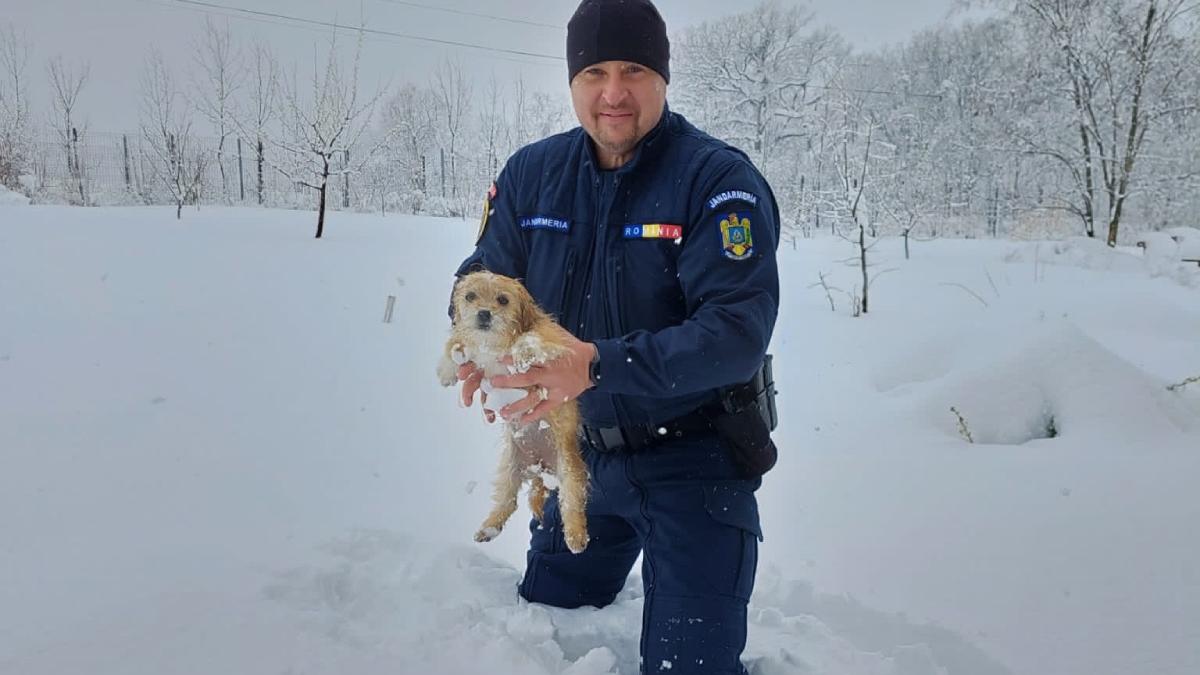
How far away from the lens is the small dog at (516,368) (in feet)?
6.21

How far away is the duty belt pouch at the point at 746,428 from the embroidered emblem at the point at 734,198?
0.64m

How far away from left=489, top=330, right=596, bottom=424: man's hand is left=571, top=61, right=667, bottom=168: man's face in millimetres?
881

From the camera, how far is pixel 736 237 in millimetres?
2217

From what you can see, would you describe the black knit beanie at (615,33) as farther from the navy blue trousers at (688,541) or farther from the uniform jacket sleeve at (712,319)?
the navy blue trousers at (688,541)

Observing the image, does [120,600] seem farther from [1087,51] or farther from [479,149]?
[479,149]

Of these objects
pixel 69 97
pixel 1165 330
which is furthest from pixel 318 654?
pixel 69 97

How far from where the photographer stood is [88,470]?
350 cm

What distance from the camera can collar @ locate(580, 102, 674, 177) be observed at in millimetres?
2496

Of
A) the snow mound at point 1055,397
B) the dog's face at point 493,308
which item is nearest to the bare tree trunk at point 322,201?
the snow mound at point 1055,397

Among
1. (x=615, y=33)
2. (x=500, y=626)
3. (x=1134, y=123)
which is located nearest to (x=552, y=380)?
(x=615, y=33)

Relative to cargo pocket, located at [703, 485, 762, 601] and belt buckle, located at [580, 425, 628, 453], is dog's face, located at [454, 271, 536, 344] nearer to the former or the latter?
belt buckle, located at [580, 425, 628, 453]

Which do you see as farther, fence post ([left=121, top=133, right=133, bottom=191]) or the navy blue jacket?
fence post ([left=121, top=133, right=133, bottom=191])

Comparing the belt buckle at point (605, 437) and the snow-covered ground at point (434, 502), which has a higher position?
the belt buckle at point (605, 437)

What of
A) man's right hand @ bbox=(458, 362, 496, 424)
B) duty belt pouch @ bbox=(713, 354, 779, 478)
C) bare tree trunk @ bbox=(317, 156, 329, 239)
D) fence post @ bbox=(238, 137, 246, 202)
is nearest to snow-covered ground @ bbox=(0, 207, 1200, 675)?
duty belt pouch @ bbox=(713, 354, 779, 478)
